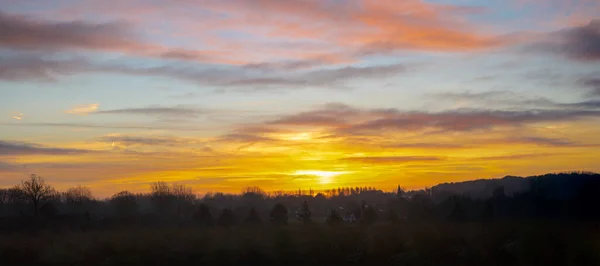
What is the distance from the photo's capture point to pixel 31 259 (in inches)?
1276

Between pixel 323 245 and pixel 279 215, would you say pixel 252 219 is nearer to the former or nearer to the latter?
pixel 279 215

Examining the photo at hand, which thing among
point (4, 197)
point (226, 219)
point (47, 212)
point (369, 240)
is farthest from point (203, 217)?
point (4, 197)

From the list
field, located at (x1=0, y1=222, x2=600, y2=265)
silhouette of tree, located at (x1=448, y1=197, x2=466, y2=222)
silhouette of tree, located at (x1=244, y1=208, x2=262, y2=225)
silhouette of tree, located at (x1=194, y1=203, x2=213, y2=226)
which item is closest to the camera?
field, located at (x1=0, y1=222, x2=600, y2=265)

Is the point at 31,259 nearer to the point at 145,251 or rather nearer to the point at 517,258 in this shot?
the point at 145,251

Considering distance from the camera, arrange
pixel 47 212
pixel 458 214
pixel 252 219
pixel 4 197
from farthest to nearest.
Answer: pixel 4 197 → pixel 47 212 → pixel 252 219 → pixel 458 214

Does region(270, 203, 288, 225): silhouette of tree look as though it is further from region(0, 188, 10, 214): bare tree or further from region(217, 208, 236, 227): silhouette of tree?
region(0, 188, 10, 214): bare tree

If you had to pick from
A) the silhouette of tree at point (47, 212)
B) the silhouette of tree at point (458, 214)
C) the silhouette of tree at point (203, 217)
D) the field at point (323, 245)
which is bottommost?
the field at point (323, 245)

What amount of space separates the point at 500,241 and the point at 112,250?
19.9 metres

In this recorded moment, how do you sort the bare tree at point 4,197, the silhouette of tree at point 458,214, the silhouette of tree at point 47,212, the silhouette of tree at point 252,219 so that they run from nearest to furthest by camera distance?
the silhouette of tree at point 458,214, the silhouette of tree at point 252,219, the silhouette of tree at point 47,212, the bare tree at point 4,197

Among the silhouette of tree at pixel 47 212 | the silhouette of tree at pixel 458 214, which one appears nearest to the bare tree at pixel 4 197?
the silhouette of tree at pixel 47 212

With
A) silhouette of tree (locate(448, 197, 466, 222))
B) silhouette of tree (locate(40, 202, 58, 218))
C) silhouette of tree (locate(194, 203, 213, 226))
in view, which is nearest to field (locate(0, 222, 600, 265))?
silhouette of tree (locate(448, 197, 466, 222))

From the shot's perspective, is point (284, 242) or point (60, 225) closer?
point (284, 242)

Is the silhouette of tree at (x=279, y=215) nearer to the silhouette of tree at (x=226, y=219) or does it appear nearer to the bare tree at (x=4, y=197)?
the silhouette of tree at (x=226, y=219)

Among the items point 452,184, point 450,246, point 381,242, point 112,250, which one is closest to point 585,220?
point 450,246
